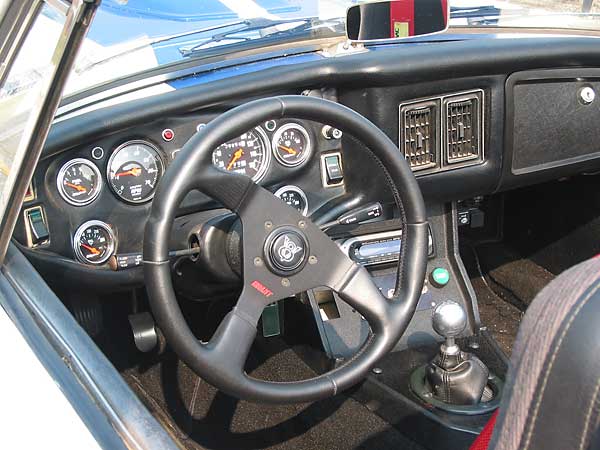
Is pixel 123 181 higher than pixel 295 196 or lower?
higher

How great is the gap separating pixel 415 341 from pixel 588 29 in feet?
4.34

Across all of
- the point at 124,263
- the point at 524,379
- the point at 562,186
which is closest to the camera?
the point at 524,379

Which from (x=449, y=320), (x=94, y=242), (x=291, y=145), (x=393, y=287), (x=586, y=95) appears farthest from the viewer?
(x=393, y=287)

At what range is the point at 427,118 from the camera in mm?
2680

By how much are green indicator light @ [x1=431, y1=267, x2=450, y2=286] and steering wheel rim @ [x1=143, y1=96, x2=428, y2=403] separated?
1207 mm

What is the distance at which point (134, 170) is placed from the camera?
93.1 inches

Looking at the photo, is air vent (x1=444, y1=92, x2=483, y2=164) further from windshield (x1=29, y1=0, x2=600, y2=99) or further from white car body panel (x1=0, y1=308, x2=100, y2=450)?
white car body panel (x1=0, y1=308, x2=100, y2=450)

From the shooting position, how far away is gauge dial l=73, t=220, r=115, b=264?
7.55ft

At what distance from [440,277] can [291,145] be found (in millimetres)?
899

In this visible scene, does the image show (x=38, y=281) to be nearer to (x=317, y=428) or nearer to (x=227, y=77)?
(x=227, y=77)

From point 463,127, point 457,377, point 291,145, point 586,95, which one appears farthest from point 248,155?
point 586,95

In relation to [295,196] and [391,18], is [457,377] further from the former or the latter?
[391,18]

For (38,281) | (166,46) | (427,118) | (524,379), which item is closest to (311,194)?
(427,118)

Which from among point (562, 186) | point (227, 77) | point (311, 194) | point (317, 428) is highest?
point (227, 77)
